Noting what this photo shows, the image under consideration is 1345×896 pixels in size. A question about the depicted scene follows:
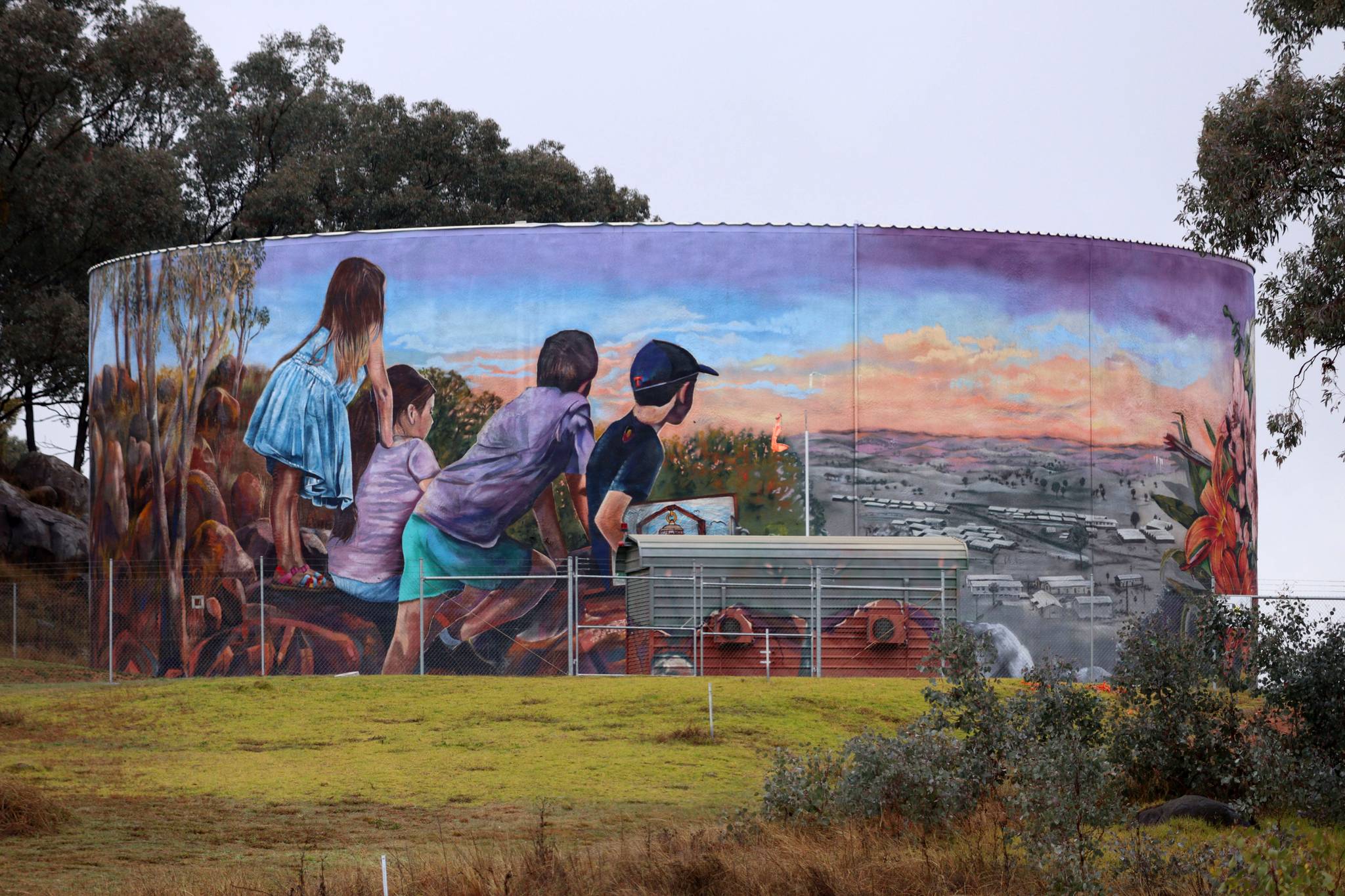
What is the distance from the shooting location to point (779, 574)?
31.0m

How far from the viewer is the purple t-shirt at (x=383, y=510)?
32906 mm

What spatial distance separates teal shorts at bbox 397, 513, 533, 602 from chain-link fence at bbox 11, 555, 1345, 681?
52 mm

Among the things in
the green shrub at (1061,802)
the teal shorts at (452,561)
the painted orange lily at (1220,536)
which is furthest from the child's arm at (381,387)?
the green shrub at (1061,802)

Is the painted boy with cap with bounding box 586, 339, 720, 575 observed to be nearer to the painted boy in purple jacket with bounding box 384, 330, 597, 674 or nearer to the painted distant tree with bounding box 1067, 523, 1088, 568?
the painted boy in purple jacket with bounding box 384, 330, 597, 674

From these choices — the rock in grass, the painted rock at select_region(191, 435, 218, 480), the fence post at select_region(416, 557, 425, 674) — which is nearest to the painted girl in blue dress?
the painted rock at select_region(191, 435, 218, 480)

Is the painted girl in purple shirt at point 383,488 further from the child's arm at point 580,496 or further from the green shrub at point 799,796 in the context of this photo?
the green shrub at point 799,796

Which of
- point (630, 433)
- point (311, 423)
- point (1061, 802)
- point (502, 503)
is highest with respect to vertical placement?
point (311, 423)

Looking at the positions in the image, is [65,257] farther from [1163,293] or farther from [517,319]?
[1163,293]

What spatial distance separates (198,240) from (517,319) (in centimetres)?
3095

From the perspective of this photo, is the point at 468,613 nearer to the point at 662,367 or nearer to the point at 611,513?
the point at 611,513

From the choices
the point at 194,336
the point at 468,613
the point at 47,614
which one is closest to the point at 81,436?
the point at 47,614

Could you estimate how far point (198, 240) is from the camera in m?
60.5

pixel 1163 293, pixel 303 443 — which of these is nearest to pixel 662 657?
pixel 303 443

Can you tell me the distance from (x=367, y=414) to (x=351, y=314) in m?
2.21
